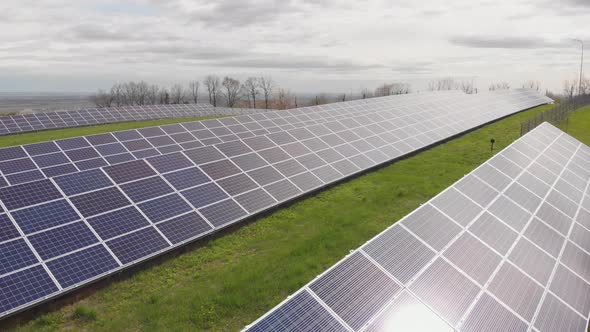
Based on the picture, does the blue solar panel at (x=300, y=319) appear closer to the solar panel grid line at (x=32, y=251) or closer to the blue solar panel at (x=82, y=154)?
the solar panel grid line at (x=32, y=251)

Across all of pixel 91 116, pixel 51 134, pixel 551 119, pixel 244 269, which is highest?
pixel 244 269

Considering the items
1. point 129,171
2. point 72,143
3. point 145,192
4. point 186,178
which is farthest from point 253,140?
point 72,143

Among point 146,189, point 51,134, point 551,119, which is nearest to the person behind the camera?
point 146,189

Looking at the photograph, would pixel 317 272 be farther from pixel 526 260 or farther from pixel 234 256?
pixel 526 260

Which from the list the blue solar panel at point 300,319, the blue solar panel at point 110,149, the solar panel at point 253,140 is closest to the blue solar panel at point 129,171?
the solar panel at point 253,140

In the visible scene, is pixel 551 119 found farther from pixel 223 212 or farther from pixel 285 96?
pixel 285 96

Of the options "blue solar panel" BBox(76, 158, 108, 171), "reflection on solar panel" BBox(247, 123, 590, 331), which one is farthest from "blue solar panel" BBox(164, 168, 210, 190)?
"reflection on solar panel" BBox(247, 123, 590, 331)
